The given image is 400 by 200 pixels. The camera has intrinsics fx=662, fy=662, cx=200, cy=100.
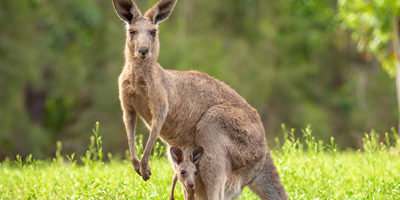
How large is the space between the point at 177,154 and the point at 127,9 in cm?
151

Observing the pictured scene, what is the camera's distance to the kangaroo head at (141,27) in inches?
243

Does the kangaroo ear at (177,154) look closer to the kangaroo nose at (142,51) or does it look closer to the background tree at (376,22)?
the kangaroo nose at (142,51)

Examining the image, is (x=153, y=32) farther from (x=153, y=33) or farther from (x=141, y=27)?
(x=141, y=27)

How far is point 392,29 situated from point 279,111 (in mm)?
12313

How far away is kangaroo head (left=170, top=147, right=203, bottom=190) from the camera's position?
6125 millimetres

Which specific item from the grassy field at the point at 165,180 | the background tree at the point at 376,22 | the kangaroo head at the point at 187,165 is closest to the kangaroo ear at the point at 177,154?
the kangaroo head at the point at 187,165

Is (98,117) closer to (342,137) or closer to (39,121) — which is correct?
(39,121)

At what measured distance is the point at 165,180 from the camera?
7.58 m

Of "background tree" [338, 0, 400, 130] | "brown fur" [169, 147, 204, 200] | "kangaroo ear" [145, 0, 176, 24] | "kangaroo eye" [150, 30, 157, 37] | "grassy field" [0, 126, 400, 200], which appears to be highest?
"kangaroo ear" [145, 0, 176, 24]

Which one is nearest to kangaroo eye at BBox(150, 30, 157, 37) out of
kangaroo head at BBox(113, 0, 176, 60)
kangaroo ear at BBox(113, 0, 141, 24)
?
kangaroo head at BBox(113, 0, 176, 60)

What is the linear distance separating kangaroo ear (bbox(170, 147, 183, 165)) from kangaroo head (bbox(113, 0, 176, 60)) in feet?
3.03

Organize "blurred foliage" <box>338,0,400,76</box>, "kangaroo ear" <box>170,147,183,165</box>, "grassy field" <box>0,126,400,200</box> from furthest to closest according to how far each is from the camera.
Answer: "blurred foliage" <box>338,0,400,76</box>, "grassy field" <box>0,126,400,200</box>, "kangaroo ear" <box>170,147,183,165</box>

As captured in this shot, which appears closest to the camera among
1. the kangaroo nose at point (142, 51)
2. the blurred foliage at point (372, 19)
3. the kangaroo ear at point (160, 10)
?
the kangaroo nose at point (142, 51)

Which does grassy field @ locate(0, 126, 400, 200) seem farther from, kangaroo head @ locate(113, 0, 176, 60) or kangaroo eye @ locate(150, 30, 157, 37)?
kangaroo eye @ locate(150, 30, 157, 37)
